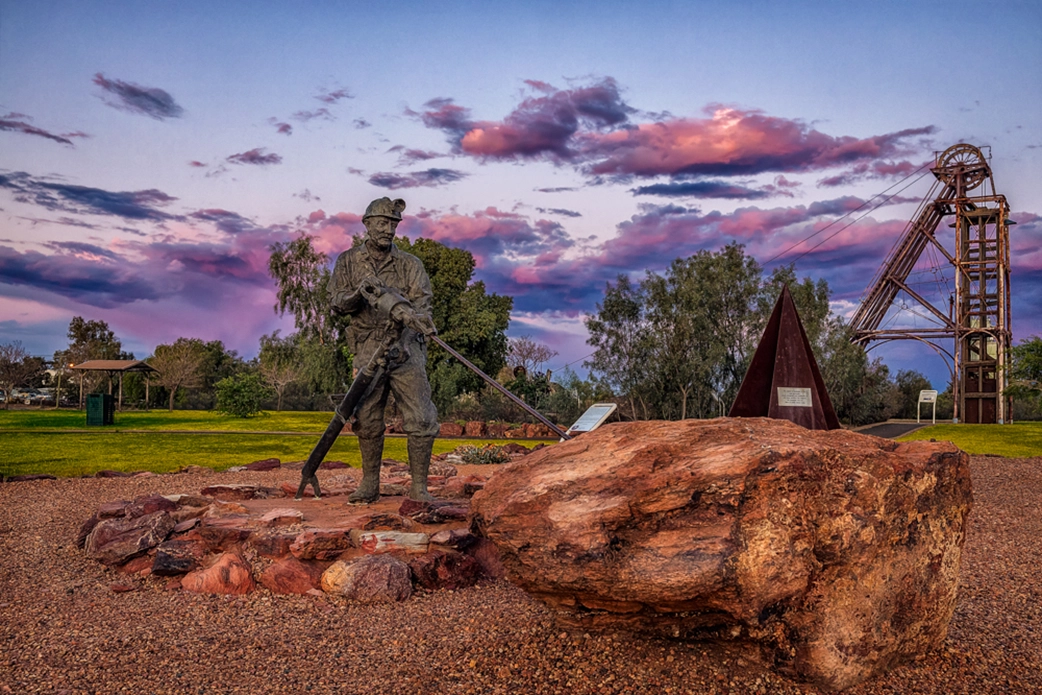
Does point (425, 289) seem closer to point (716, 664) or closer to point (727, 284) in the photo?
point (716, 664)

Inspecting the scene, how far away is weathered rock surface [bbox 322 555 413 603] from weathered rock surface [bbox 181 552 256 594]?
74 cm

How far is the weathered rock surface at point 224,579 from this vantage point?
22.1ft

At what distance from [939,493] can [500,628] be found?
306cm

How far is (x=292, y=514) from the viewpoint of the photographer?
7816 millimetres

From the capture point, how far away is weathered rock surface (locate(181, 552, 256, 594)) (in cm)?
673

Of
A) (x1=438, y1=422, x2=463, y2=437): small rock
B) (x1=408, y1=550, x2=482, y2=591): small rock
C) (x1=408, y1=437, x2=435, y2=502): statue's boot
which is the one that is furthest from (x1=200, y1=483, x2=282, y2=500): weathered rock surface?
(x1=438, y1=422, x2=463, y2=437): small rock

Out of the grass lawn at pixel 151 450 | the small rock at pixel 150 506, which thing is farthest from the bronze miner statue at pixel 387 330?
the grass lawn at pixel 151 450

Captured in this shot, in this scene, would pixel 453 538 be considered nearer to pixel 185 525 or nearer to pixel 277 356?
pixel 185 525

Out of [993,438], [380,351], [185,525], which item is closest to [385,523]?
[380,351]

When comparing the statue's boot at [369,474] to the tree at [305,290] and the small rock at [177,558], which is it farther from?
the tree at [305,290]

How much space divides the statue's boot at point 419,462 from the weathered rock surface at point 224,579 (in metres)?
2.11

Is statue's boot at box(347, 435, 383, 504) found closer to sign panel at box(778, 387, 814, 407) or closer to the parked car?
sign panel at box(778, 387, 814, 407)

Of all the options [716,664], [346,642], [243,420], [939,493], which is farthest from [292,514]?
[243,420]

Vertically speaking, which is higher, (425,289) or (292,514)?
(425,289)
